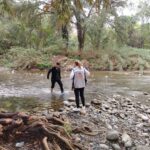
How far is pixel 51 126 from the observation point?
28.5ft

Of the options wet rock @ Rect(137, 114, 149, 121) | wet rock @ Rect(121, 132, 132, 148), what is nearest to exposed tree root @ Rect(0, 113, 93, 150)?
wet rock @ Rect(121, 132, 132, 148)

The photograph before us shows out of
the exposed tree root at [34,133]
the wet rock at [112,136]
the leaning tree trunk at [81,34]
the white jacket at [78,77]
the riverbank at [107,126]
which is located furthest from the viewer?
the leaning tree trunk at [81,34]

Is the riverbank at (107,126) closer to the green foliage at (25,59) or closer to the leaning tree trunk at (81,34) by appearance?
the green foliage at (25,59)

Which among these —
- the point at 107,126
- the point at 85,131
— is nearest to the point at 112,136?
the point at 85,131

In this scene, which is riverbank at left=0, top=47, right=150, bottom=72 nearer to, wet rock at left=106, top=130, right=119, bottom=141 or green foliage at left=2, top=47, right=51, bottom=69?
green foliage at left=2, top=47, right=51, bottom=69

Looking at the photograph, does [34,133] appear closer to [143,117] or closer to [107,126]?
[107,126]

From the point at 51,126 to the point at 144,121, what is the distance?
3701mm

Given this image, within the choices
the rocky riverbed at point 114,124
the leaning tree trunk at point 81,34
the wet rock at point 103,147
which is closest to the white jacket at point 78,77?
the rocky riverbed at point 114,124

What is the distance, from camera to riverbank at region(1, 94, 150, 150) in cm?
870

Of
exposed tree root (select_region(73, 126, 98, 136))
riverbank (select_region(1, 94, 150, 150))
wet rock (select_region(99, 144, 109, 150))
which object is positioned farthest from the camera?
exposed tree root (select_region(73, 126, 98, 136))

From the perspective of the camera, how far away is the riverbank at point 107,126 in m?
8.70

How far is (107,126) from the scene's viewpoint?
33.4 feet

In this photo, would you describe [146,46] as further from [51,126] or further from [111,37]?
[51,126]

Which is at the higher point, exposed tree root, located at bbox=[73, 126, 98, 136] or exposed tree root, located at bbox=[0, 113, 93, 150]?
exposed tree root, located at bbox=[0, 113, 93, 150]
